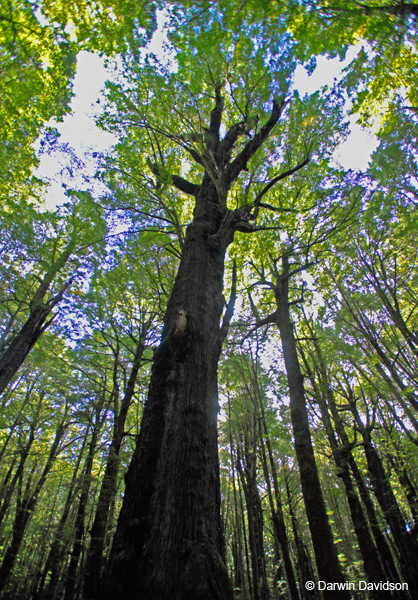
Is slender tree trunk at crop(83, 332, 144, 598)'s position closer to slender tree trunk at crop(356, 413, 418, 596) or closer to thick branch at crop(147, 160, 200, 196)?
thick branch at crop(147, 160, 200, 196)

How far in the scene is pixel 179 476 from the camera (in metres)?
1.53

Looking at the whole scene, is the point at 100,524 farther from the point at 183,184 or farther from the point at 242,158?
the point at 242,158

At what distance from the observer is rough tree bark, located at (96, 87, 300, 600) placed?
4.00 ft

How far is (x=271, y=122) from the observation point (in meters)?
4.75

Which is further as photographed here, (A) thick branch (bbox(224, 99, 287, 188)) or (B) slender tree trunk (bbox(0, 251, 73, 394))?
(B) slender tree trunk (bbox(0, 251, 73, 394))

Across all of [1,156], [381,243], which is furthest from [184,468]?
[1,156]

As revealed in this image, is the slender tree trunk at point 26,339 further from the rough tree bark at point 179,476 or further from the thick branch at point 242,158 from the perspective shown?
the rough tree bark at point 179,476

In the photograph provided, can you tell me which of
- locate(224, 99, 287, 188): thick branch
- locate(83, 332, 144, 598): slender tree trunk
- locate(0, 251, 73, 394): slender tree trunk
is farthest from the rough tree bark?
locate(0, 251, 73, 394): slender tree trunk

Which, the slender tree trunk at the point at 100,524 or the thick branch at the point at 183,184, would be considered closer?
the thick branch at the point at 183,184

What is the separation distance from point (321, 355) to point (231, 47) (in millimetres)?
9042

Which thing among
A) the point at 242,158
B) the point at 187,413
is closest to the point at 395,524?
the point at 187,413

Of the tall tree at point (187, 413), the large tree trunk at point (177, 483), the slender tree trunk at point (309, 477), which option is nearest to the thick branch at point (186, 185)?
the tall tree at point (187, 413)

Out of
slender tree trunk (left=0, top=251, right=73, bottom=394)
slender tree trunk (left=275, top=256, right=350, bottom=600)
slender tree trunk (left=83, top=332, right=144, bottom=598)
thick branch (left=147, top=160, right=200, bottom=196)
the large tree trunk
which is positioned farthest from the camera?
slender tree trunk (left=0, top=251, right=73, bottom=394)

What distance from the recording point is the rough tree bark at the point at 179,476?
48.0 inches
